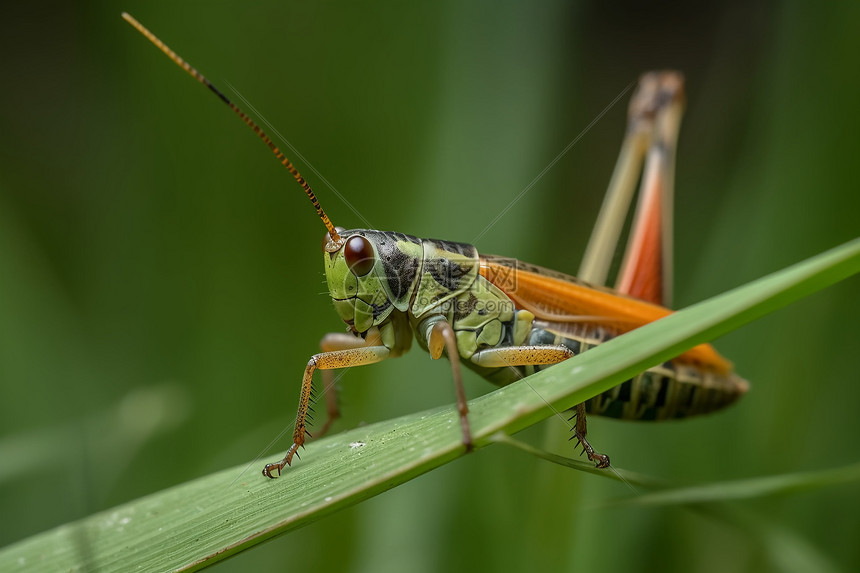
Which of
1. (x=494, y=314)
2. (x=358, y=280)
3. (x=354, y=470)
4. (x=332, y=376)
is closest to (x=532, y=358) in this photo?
(x=494, y=314)

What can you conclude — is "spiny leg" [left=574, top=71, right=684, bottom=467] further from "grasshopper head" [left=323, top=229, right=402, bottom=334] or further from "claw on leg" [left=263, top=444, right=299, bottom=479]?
"claw on leg" [left=263, top=444, right=299, bottom=479]

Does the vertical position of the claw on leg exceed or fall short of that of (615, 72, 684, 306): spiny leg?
it falls short

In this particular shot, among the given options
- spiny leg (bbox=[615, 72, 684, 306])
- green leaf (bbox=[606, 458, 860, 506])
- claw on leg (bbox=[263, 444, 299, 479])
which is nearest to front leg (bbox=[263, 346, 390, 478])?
claw on leg (bbox=[263, 444, 299, 479])

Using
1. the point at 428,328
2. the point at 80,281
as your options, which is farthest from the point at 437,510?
the point at 80,281

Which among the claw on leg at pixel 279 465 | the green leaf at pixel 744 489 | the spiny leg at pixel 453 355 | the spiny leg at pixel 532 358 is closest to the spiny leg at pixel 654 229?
the spiny leg at pixel 532 358

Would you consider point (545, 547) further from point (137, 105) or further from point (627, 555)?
point (137, 105)

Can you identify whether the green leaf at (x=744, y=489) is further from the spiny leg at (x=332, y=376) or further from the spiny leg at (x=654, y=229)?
the spiny leg at (x=332, y=376)
